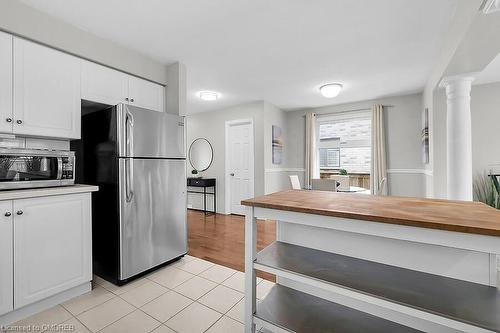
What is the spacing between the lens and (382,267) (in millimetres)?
1188

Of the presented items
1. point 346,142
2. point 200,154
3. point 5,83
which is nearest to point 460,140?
point 346,142

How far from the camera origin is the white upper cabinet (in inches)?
86.4

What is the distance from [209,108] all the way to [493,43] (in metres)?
4.45

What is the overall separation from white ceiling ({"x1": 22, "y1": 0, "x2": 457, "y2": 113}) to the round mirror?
213 centimetres

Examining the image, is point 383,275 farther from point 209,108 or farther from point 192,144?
point 192,144

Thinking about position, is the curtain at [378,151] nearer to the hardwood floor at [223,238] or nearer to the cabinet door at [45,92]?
the hardwood floor at [223,238]

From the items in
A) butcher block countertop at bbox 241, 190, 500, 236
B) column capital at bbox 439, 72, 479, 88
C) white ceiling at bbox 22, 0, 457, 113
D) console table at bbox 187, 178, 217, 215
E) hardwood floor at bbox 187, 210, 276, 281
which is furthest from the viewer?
console table at bbox 187, 178, 217, 215

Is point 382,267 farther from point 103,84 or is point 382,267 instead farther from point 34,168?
point 103,84

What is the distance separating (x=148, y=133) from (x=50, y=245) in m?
1.18

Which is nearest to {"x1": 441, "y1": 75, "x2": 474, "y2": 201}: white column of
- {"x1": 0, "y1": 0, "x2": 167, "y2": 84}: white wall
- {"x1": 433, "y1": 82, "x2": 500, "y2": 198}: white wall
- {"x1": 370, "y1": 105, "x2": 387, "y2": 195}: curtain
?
{"x1": 433, "y1": 82, "x2": 500, "y2": 198}: white wall

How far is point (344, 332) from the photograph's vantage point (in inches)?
44.3

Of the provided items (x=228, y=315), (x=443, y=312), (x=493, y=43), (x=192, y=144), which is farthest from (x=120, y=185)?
(x=192, y=144)

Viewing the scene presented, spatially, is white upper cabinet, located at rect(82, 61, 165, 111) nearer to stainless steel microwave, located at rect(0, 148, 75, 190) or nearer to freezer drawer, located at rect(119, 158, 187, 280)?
stainless steel microwave, located at rect(0, 148, 75, 190)

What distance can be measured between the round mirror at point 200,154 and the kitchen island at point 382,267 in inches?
164
